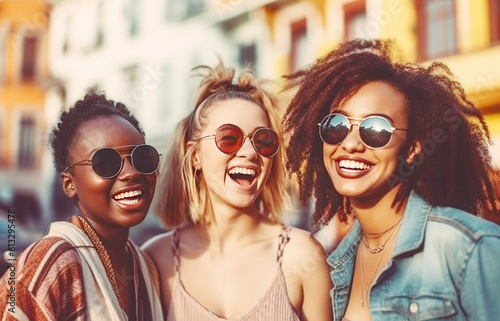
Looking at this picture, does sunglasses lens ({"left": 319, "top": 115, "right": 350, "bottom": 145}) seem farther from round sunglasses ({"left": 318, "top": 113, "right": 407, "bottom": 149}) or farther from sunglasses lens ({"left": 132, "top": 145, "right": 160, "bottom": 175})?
sunglasses lens ({"left": 132, "top": 145, "right": 160, "bottom": 175})

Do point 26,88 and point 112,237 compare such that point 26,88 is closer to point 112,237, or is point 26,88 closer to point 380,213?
point 112,237

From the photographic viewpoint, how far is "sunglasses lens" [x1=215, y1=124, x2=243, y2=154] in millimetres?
2852

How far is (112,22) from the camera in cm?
1884

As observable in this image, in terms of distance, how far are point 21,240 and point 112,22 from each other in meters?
14.8

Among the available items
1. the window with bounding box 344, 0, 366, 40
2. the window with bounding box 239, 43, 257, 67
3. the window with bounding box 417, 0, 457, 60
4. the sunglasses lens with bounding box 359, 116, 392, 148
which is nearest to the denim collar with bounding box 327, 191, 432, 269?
the sunglasses lens with bounding box 359, 116, 392, 148

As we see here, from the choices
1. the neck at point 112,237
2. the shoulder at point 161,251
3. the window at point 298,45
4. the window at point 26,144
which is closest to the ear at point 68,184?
the neck at point 112,237

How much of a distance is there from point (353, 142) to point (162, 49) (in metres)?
15.6

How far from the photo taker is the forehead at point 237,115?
115 inches

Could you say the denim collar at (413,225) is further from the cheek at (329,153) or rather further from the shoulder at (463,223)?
the cheek at (329,153)

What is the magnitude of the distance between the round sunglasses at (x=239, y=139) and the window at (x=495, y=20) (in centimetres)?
727

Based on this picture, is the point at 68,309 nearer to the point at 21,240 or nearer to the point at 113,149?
the point at 113,149

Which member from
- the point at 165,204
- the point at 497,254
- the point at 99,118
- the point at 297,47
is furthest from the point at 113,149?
the point at 297,47

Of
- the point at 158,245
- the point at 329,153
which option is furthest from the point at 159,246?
the point at 329,153

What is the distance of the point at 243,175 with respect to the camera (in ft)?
9.64
